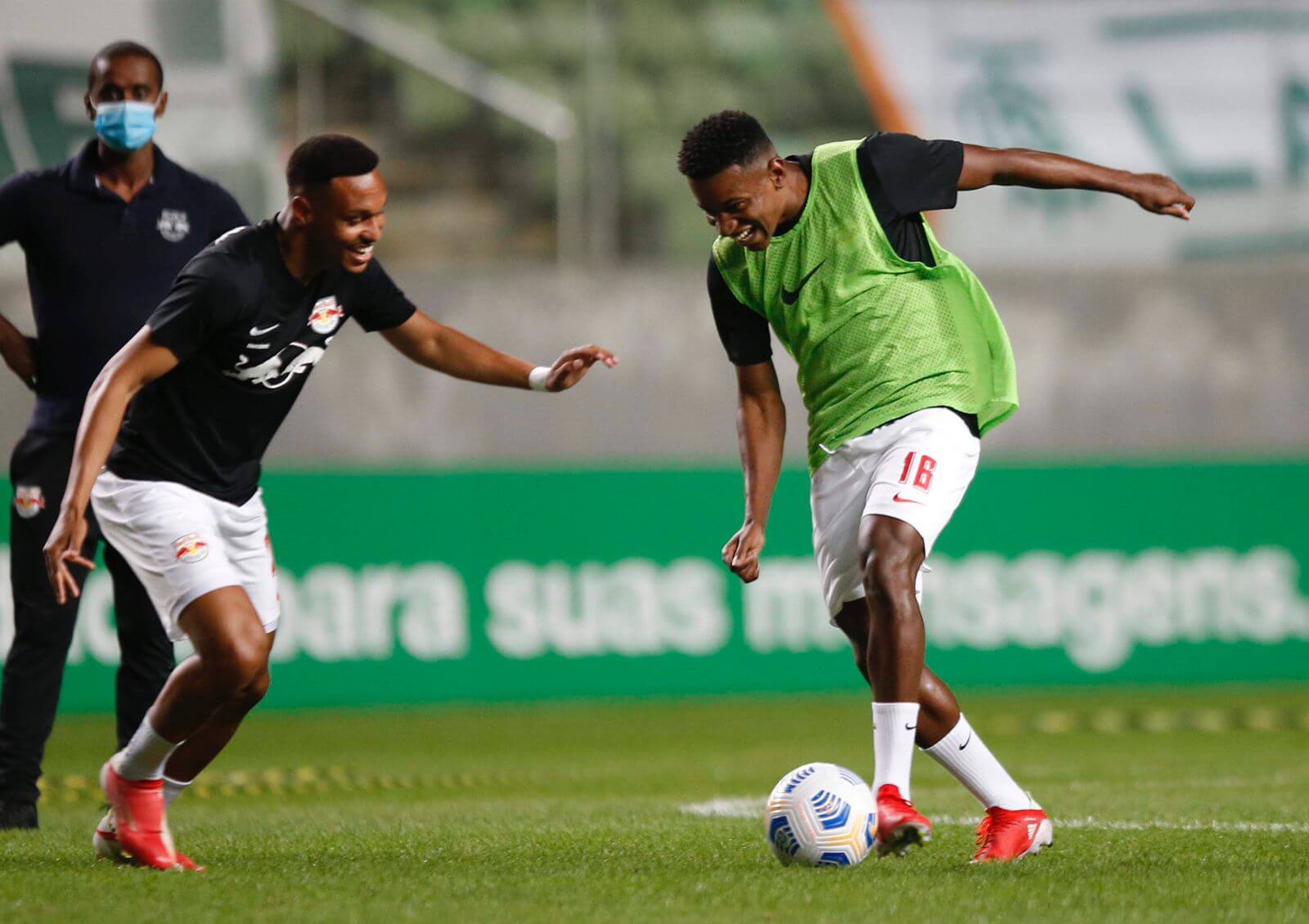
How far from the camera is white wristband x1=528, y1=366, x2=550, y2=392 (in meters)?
5.28

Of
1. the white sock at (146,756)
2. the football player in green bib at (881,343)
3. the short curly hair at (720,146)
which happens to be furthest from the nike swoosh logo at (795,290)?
the white sock at (146,756)

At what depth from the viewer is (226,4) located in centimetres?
1313

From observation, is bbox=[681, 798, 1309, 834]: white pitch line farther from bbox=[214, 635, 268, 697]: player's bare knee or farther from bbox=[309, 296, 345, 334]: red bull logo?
bbox=[309, 296, 345, 334]: red bull logo

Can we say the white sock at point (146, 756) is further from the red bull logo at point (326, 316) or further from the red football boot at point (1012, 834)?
the red football boot at point (1012, 834)

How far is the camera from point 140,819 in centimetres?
487

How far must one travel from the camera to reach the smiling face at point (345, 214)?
188 inches

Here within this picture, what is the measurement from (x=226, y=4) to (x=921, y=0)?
5569 mm

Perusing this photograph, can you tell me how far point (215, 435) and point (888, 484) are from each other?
6.03 ft

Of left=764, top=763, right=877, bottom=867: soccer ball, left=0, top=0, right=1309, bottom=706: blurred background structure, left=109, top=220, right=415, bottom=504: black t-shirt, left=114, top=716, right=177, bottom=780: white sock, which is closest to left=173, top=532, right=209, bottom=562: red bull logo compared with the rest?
left=109, top=220, right=415, bottom=504: black t-shirt

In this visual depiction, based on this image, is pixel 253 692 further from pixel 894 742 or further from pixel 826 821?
pixel 894 742

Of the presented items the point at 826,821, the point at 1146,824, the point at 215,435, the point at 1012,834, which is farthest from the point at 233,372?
the point at 1146,824

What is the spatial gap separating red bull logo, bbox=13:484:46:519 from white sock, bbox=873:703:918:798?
9.50 ft

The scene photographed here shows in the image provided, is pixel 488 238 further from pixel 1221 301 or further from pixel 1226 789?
pixel 1226 789

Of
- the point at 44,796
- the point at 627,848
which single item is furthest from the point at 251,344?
the point at 44,796
